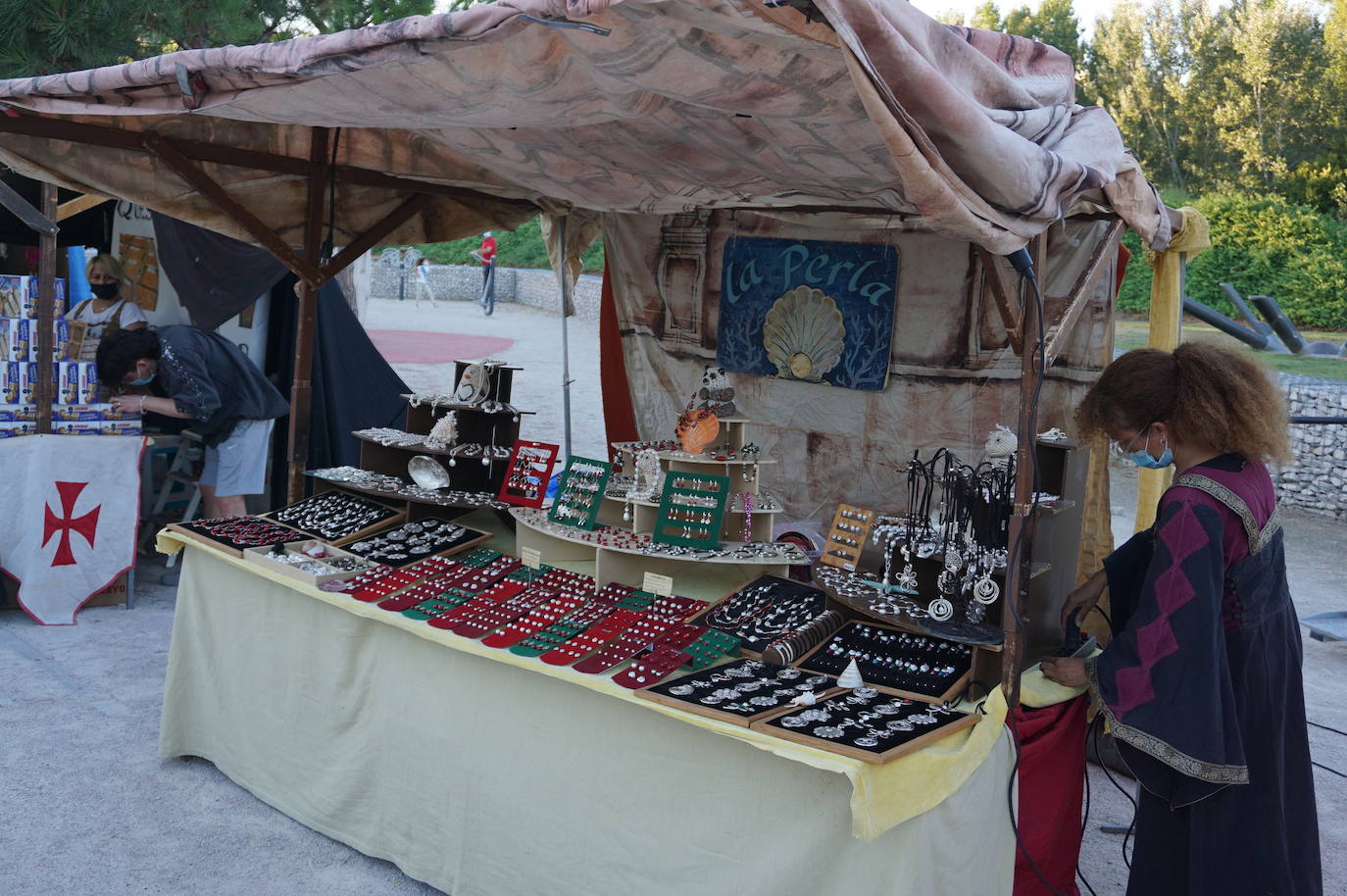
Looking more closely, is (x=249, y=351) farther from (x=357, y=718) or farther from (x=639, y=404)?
(x=357, y=718)

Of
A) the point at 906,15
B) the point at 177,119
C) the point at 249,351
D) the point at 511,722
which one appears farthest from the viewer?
the point at 249,351

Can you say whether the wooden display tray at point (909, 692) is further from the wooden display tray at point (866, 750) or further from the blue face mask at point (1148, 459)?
the blue face mask at point (1148, 459)

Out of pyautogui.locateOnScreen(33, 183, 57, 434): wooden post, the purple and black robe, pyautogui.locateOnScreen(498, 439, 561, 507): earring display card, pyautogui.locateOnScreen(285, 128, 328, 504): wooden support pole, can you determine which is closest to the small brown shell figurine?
pyautogui.locateOnScreen(498, 439, 561, 507): earring display card

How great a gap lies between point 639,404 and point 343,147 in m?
1.97

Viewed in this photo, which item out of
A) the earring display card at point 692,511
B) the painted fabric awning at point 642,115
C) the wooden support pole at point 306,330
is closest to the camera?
the painted fabric awning at point 642,115

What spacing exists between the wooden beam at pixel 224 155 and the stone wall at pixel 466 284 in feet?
74.3

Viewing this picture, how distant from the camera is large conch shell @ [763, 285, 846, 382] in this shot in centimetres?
470

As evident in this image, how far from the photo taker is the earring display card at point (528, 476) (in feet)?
13.1

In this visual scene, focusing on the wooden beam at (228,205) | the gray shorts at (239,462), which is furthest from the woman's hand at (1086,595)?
the gray shorts at (239,462)

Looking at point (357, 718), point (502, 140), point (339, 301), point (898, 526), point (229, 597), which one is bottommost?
point (357, 718)

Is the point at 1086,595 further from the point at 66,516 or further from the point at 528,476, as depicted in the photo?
the point at 66,516

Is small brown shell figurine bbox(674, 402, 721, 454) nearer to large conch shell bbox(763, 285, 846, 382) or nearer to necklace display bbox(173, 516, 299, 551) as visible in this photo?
large conch shell bbox(763, 285, 846, 382)

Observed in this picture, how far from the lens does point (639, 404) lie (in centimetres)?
558

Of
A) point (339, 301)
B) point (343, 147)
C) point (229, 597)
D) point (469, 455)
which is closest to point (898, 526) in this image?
point (469, 455)
